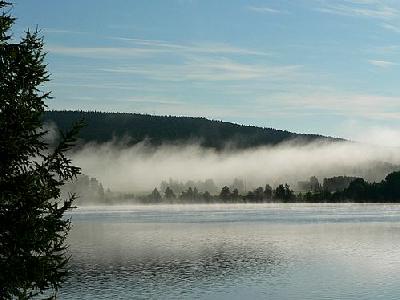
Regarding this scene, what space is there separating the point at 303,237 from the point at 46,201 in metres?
84.4

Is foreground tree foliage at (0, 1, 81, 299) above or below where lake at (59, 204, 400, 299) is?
above

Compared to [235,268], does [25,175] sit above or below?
above

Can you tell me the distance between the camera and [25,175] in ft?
62.6

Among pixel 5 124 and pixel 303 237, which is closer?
pixel 5 124

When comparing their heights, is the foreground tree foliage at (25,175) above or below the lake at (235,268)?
above

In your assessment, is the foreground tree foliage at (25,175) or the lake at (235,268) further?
the lake at (235,268)

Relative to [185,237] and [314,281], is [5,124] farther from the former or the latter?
[185,237]

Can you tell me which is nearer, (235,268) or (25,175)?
(25,175)

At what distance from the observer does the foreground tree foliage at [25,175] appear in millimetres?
18797

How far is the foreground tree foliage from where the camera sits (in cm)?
1880

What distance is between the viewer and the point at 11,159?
19359 mm

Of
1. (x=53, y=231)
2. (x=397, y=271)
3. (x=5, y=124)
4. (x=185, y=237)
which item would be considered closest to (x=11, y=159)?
(x=5, y=124)

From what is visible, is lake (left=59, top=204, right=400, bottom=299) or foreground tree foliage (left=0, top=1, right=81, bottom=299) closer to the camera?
foreground tree foliage (left=0, top=1, right=81, bottom=299)

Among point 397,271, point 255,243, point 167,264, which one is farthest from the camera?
point 255,243
